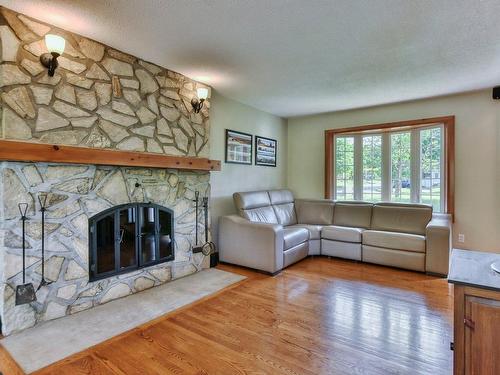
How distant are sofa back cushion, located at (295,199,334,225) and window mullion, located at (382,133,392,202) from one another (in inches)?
35.7

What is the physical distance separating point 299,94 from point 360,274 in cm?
262

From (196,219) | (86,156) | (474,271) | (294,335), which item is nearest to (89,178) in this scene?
(86,156)

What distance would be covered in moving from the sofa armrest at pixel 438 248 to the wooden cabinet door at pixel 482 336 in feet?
8.52

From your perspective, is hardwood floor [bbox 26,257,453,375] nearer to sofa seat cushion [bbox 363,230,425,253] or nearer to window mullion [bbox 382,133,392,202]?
sofa seat cushion [bbox 363,230,425,253]

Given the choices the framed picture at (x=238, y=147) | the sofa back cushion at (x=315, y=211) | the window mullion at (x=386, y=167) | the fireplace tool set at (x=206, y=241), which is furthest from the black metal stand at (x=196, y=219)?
the window mullion at (x=386, y=167)

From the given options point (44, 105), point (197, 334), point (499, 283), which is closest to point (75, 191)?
point (44, 105)

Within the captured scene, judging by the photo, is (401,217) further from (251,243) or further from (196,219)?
(196,219)

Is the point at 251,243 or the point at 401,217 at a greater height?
the point at 401,217

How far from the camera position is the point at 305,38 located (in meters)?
2.49

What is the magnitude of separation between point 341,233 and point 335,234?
9cm

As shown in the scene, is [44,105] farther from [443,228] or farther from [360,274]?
[443,228]

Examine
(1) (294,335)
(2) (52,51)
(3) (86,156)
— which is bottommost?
(1) (294,335)

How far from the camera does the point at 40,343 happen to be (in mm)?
2010

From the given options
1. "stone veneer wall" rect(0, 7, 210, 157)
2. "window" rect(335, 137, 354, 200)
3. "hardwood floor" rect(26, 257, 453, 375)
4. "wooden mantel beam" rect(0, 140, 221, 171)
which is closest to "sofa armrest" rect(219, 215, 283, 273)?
"hardwood floor" rect(26, 257, 453, 375)
